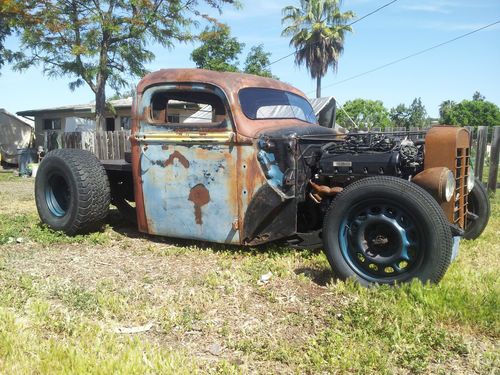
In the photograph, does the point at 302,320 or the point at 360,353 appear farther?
the point at 302,320

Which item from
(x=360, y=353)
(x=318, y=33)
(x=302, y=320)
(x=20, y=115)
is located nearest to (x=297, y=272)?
(x=302, y=320)

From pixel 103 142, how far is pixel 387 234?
12.9 m

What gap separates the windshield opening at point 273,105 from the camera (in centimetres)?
472

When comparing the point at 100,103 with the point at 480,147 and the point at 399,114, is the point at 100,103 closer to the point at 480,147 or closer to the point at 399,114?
the point at 480,147

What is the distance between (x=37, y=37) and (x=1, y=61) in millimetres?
7077

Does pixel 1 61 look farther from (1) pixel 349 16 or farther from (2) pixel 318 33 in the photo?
(1) pixel 349 16

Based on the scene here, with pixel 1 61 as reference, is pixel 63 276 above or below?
below

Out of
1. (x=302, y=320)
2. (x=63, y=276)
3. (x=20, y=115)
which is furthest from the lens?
(x=20, y=115)

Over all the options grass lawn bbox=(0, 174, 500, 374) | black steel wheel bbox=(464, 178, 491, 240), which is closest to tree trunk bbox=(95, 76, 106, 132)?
grass lawn bbox=(0, 174, 500, 374)

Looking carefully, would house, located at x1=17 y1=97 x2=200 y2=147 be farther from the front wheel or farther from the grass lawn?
the front wheel

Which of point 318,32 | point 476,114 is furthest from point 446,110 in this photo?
point 318,32

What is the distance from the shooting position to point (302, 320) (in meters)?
3.14

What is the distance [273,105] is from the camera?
5125 mm

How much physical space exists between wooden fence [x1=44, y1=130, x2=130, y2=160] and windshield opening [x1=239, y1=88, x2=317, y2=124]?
9.05 m
